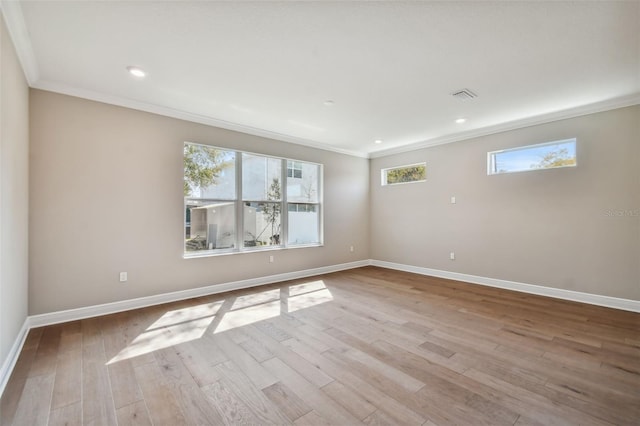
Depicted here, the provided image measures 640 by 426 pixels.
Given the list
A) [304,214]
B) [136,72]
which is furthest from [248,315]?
[136,72]

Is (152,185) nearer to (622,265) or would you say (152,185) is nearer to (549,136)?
(549,136)

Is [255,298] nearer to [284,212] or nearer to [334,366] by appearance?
[284,212]

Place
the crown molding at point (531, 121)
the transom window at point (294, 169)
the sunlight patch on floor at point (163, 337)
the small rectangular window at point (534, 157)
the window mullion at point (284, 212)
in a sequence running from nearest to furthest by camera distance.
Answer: the sunlight patch on floor at point (163, 337)
the crown molding at point (531, 121)
the small rectangular window at point (534, 157)
the window mullion at point (284, 212)
the transom window at point (294, 169)

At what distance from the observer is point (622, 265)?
3.53 metres

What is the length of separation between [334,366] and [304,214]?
3557 millimetres

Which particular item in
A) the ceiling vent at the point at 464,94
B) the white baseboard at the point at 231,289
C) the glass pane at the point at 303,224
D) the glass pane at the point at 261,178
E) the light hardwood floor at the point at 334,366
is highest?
the ceiling vent at the point at 464,94

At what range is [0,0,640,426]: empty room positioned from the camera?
1942 millimetres

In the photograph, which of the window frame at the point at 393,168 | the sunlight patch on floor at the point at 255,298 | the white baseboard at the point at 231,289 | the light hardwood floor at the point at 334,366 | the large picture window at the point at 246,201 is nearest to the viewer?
the light hardwood floor at the point at 334,366

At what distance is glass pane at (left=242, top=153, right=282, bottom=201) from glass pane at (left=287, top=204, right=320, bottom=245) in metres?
0.47

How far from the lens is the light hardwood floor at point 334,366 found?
5.59 feet

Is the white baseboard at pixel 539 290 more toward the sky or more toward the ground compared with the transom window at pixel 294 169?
more toward the ground

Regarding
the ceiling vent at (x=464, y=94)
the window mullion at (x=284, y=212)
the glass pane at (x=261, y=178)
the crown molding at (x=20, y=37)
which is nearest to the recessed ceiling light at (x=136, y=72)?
the crown molding at (x=20, y=37)

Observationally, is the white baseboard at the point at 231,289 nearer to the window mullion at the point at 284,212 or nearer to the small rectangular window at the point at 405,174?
the window mullion at the point at 284,212

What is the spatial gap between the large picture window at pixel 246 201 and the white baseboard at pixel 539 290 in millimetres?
2338
